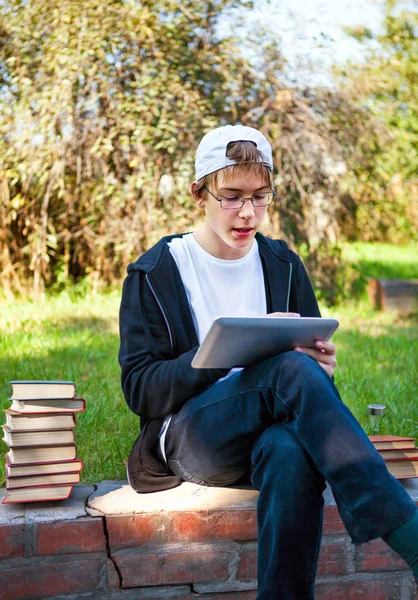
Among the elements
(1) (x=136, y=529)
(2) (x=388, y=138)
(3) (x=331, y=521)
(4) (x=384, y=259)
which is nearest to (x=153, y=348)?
(1) (x=136, y=529)

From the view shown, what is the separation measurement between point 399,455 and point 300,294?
0.62m

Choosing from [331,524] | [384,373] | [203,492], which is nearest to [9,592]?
[203,492]

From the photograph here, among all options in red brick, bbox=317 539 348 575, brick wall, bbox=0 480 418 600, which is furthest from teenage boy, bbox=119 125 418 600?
red brick, bbox=317 539 348 575

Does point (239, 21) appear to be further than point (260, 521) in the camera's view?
Yes

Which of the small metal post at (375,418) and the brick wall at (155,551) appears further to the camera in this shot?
the small metal post at (375,418)

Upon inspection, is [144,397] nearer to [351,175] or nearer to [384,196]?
[351,175]

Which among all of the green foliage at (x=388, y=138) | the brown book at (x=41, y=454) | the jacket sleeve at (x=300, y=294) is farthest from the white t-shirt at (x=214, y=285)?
the green foliage at (x=388, y=138)

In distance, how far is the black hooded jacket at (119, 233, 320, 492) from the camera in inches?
89.9

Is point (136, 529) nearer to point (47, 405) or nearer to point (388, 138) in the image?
point (47, 405)

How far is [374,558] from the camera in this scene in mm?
2383

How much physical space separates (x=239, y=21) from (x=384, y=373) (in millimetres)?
3290

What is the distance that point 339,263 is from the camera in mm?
6480

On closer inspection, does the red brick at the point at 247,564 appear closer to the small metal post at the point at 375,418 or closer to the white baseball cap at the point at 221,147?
the small metal post at the point at 375,418

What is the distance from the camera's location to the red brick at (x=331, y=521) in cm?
233
